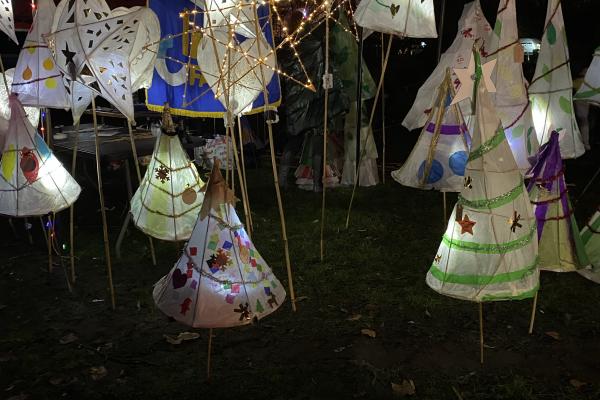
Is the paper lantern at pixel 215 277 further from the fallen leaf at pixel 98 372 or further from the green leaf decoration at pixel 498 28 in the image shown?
the green leaf decoration at pixel 498 28

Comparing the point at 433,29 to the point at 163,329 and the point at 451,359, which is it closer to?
the point at 451,359

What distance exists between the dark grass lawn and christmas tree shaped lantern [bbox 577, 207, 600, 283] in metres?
0.11

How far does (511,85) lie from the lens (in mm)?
5379

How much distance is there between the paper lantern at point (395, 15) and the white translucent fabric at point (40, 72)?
245 centimetres

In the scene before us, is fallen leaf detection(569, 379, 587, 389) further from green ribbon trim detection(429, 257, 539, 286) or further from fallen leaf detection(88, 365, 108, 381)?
fallen leaf detection(88, 365, 108, 381)

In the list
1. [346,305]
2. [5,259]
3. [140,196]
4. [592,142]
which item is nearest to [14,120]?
[140,196]

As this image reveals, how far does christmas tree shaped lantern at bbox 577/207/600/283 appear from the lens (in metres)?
4.71

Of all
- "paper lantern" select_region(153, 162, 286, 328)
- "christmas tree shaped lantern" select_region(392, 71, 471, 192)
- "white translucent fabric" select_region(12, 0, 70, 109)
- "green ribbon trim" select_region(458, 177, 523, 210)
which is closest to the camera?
"paper lantern" select_region(153, 162, 286, 328)

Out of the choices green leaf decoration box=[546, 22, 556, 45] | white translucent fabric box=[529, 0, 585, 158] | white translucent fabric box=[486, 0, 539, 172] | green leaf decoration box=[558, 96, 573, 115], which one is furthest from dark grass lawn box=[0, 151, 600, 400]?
green leaf decoration box=[546, 22, 556, 45]

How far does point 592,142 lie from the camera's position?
1052 centimetres

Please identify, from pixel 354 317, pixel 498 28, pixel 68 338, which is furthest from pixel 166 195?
pixel 498 28

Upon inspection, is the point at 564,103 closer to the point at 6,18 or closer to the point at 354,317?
the point at 354,317

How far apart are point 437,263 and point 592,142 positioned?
8576 mm

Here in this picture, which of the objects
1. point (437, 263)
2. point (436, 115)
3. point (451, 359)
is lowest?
point (451, 359)
